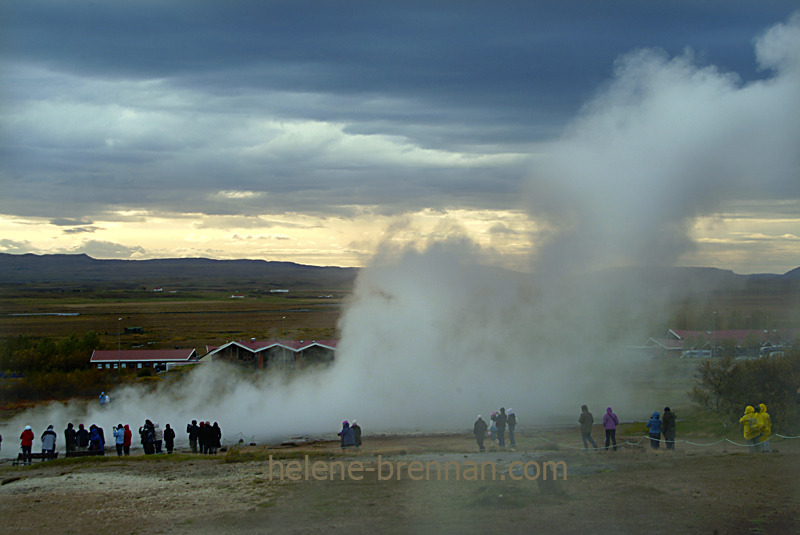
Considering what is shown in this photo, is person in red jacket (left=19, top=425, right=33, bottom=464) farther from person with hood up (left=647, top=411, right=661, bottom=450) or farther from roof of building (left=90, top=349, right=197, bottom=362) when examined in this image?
roof of building (left=90, top=349, right=197, bottom=362)

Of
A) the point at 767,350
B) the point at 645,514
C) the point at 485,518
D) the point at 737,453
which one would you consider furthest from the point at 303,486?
the point at 767,350

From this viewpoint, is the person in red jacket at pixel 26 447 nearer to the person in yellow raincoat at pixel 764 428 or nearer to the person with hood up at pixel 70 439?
the person with hood up at pixel 70 439

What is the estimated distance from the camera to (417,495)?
18.5 meters

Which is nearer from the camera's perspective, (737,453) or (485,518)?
(485,518)

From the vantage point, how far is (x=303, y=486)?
20125 mm

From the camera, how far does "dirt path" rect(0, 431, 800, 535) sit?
16.0m

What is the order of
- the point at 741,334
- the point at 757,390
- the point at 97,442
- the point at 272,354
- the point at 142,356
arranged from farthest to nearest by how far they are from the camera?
the point at 741,334, the point at 142,356, the point at 272,354, the point at 757,390, the point at 97,442

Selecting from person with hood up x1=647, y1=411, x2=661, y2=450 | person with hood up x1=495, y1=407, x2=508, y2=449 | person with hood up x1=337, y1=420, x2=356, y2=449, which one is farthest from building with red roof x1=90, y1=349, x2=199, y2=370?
person with hood up x1=647, y1=411, x2=661, y2=450

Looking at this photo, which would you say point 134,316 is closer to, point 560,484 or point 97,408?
point 97,408

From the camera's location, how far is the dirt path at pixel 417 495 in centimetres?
1603

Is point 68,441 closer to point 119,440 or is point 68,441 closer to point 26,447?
point 26,447

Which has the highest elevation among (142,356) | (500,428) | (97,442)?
(142,356)

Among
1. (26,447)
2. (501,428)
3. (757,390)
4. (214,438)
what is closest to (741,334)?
(757,390)

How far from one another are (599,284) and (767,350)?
99.9 ft
